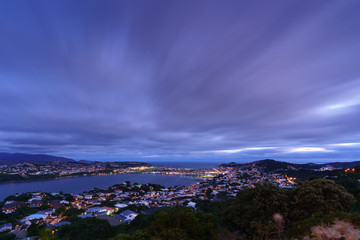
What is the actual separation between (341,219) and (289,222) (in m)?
2.23

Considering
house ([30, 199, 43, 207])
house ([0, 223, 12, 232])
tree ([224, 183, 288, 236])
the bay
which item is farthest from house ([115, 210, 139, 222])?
the bay

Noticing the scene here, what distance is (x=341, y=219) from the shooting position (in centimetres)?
712

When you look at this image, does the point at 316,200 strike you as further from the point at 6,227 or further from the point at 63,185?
the point at 63,185

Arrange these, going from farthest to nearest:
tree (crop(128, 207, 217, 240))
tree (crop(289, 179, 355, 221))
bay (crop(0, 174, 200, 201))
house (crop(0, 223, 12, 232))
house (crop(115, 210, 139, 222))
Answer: bay (crop(0, 174, 200, 201)) → house (crop(115, 210, 139, 222)) → house (crop(0, 223, 12, 232)) → tree (crop(289, 179, 355, 221)) → tree (crop(128, 207, 217, 240))

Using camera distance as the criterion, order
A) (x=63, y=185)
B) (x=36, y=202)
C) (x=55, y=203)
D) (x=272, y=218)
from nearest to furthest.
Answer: (x=272, y=218)
(x=55, y=203)
(x=36, y=202)
(x=63, y=185)

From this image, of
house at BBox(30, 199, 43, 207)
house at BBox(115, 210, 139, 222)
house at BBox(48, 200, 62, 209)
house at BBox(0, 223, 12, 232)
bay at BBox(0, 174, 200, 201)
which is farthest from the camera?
bay at BBox(0, 174, 200, 201)

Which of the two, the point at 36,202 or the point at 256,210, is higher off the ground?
the point at 256,210

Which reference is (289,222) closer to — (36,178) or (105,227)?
(105,227)

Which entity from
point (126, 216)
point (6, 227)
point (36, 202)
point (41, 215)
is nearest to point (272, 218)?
point (126, 216)

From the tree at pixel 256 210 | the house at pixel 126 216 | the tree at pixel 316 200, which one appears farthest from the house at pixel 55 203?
the tree at pixel 316 200

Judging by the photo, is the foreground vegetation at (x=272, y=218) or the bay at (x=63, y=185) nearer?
the foreground vegetation at (x=272, y=218)

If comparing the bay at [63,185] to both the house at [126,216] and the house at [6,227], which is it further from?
the house at [126,216]

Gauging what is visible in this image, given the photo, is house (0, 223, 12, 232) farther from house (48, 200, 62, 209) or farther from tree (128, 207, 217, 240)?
tree (128, 207, 217, 240)

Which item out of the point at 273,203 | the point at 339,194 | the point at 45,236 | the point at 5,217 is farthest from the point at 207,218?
the point at 5,217
